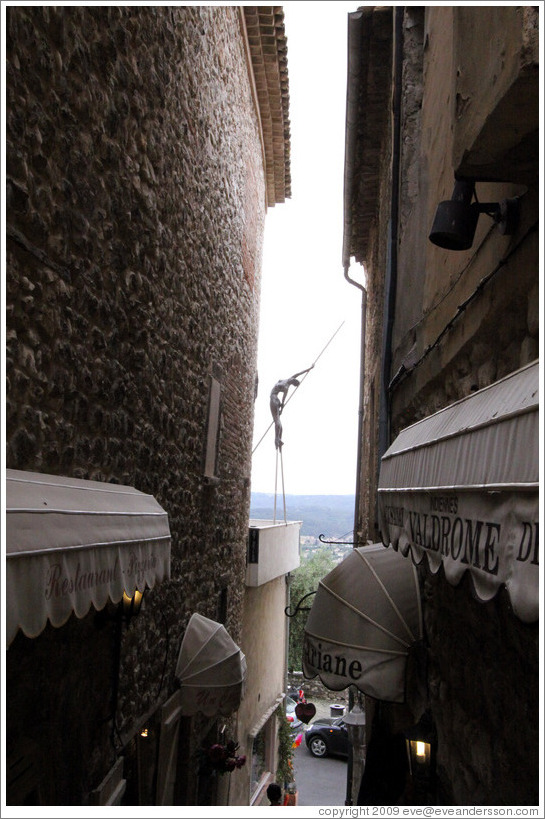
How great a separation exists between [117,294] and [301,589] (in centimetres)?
3388

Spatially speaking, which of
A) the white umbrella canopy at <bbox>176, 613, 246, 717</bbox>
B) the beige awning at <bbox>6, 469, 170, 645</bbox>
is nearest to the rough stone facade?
the white umbrella canopy at <bbox>176, 613, 246, 717</bbox>

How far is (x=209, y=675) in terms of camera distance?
643cm

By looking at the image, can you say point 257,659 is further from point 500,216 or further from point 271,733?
point 500,216

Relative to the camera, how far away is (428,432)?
3.42 meters

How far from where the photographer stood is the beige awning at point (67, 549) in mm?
2428

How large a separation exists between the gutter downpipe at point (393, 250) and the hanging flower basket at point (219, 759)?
A: 3.97 meters

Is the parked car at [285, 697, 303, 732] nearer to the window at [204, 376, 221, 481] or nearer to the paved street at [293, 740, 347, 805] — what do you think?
the paved street at [293, 740, 347, 805]

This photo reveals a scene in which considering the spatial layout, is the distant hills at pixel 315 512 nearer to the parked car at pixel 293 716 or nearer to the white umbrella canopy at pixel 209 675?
the parked car at pixel 293 716

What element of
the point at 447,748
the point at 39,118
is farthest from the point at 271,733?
the point at 39,118

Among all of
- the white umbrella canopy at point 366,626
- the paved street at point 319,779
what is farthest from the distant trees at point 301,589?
the white umbrella canopy at point 366,626

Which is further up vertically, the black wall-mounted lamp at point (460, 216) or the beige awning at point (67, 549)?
the black wall-mounted lamp at point (460, 216)

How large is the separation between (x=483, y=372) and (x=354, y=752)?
1165 centimetres

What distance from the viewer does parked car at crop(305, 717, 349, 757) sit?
20.2 m

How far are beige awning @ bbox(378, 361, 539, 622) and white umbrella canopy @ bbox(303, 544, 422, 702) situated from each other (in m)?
1.83
